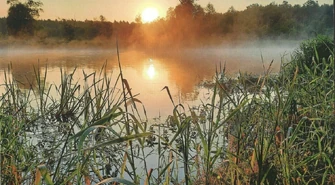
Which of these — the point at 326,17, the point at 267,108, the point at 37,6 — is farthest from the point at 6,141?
the point at 326,17

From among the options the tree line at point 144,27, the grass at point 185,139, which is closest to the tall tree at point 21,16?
the tree line at point 144,27

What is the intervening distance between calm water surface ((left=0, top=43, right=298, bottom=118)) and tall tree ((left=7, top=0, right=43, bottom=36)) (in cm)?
7

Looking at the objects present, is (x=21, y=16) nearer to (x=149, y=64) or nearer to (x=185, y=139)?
(x=149, y=64)

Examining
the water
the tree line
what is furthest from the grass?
the tree line

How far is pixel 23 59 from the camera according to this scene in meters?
1.42

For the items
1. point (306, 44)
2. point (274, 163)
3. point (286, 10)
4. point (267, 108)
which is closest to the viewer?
point (274, 163)

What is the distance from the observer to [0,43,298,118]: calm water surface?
4.59 ft

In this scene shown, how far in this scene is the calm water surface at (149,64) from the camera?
140 cm

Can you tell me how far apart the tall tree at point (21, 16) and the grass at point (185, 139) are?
16cm

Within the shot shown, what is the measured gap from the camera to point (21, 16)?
1419 millimetres

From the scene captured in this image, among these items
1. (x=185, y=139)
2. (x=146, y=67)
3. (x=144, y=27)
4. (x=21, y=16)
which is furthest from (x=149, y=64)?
(x=185, y=139)

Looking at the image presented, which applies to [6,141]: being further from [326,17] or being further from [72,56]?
[326,17]

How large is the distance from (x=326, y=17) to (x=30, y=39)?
1.16 metres

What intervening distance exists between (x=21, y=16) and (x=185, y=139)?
0.88m
